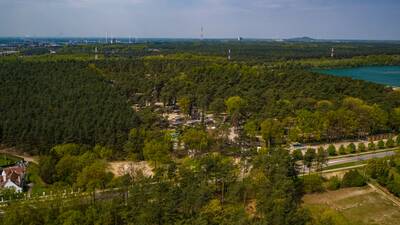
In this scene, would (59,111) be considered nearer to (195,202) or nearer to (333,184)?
(195,202)

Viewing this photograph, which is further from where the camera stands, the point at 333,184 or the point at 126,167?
the point at 126,167

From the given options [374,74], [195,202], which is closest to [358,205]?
[195,202]

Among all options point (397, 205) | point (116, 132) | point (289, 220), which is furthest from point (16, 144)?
point (397, 205)

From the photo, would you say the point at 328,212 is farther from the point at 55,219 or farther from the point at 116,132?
the point at 116,132

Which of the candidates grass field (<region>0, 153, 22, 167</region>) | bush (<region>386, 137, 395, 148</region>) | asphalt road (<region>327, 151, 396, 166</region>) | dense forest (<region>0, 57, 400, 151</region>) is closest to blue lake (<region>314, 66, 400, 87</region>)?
dense forest (<region>0, 57, 400, 151</region>)

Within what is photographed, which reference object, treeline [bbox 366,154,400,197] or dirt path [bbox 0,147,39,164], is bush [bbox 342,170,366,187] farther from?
dirt path [bbox 0,147,39,164]

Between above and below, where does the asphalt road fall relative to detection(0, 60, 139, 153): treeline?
below

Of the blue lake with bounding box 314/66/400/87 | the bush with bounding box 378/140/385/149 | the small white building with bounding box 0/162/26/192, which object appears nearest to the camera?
the small white building with bounding box 0/162/26/192
